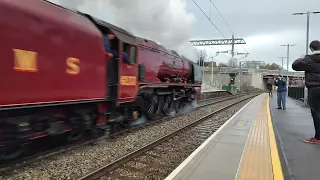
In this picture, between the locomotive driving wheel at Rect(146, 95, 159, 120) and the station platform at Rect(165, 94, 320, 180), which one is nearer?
the station platform at Rect(165, 94, 320, 180)

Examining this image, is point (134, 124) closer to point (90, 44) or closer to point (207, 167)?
point (90, 44)

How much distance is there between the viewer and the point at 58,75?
5.74 metres

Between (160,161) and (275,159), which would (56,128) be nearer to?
(160,161)

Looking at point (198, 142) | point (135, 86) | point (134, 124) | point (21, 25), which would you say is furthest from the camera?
point (134, 124)

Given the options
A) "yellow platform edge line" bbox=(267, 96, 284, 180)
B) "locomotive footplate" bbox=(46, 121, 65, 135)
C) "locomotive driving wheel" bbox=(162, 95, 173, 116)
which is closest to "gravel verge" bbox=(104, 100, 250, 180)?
"locomotive footplate" bbox=(46, 121, 65, 135)

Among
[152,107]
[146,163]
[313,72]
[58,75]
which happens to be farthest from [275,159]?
[152,107]

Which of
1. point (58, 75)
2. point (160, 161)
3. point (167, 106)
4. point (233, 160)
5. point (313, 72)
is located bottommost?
point (160, 161)

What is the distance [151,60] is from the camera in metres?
11.1

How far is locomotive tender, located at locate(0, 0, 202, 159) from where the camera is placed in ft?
15.7

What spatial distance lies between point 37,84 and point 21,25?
0.93m

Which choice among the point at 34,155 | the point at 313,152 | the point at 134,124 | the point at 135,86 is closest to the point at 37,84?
the point at 34,155

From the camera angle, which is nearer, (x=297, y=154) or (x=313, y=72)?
(x=297, y=154)

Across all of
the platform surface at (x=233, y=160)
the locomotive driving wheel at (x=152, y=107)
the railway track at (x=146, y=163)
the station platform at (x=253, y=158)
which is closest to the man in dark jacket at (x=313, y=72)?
the station platform at (x=253, y=158)

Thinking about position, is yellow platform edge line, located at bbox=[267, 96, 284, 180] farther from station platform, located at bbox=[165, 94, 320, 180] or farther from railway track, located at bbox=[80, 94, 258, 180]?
railway track, located at bbox=[80, 94, 258, 180]
